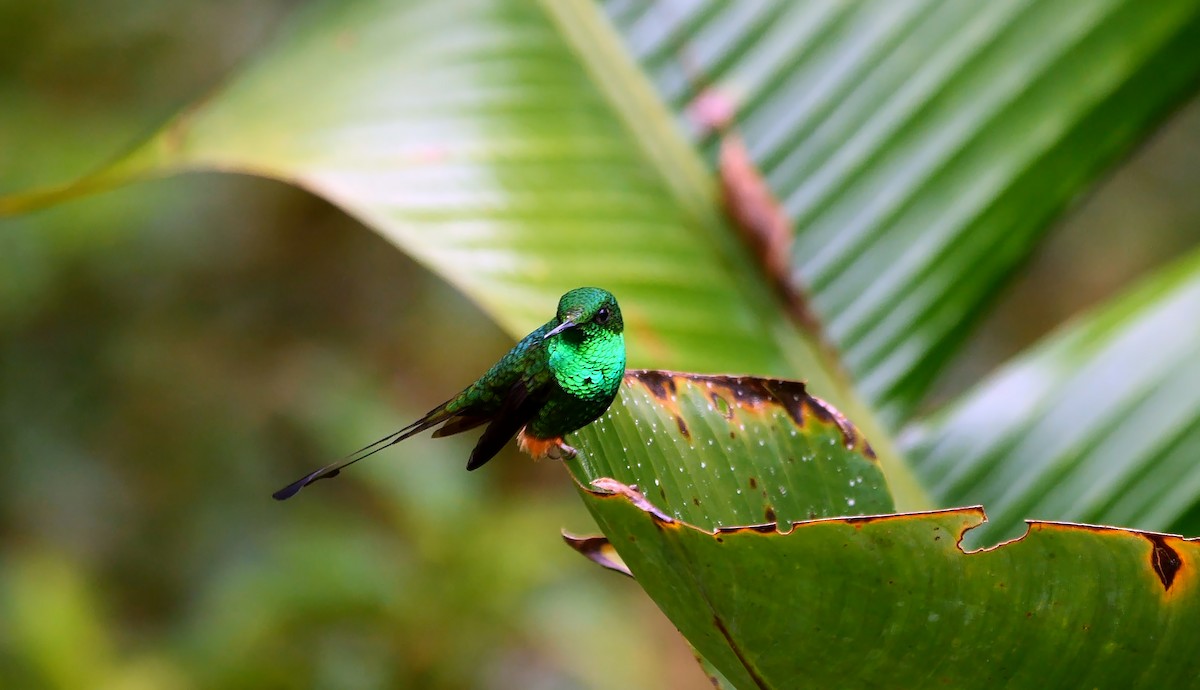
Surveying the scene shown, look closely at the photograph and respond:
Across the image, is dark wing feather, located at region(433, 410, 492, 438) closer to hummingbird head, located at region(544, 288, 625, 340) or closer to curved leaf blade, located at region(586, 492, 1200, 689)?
hummingbird head, located at region(544, 288, 625, 340)

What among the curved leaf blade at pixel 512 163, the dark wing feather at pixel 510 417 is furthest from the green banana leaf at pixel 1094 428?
the dark wing feather at pixel 510 417

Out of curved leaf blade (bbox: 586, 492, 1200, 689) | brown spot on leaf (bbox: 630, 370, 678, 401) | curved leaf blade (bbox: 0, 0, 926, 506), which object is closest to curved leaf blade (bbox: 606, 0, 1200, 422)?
curved leaf blade (bbox: 0, 0, 926, 506)

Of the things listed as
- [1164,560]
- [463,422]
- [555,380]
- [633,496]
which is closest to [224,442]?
[463,422]

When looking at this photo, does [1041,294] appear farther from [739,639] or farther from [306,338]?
[739,639]

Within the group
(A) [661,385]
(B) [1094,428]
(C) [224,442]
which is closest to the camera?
(A) [661,385]

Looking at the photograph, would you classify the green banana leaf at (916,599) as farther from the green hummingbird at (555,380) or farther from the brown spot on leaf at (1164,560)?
the green hummingbird at (555,380)

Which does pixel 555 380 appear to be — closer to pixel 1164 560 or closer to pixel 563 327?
pixel 563 327

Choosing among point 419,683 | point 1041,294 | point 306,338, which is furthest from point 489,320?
point 1041,294
